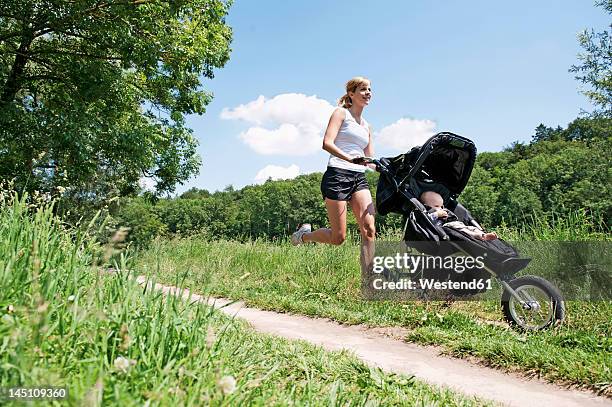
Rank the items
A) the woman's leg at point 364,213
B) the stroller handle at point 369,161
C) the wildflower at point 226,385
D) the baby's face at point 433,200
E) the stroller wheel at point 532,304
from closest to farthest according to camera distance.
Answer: the wildflower at point 226,385, the stroller wheel at point 532,304, the baby's face at point 433,200, the stroller handle at point 369,161, the woman's leg at point 364,213

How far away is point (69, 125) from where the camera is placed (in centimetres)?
1163

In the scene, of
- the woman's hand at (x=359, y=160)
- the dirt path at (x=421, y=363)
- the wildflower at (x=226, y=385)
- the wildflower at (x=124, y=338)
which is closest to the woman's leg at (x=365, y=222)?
the woman's hand at (x=359, y=160)

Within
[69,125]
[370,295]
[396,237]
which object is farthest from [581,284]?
[69,125]

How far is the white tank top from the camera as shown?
19.2 feet

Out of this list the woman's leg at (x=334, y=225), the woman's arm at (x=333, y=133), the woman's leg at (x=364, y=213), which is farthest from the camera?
the woman's leg at (x=334, y=225)

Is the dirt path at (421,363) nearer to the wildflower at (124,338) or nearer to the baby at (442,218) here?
the wildflower at (124,338)

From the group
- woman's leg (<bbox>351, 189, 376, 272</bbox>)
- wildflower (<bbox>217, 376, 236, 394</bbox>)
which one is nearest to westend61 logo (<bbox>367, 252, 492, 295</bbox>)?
woman's leg (<bbox>351, 189, 376, 272</bbox>)

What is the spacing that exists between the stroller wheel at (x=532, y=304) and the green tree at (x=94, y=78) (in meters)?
7.89

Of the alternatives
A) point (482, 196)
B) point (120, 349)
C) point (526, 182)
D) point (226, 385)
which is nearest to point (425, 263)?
point (120, 349)

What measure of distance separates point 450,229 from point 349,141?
174cm

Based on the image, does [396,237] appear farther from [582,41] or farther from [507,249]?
[582,41]

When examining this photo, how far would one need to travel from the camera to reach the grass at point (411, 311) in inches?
133

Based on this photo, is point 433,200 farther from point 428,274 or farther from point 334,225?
point 334,225

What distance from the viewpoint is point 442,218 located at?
5000 millimetres
